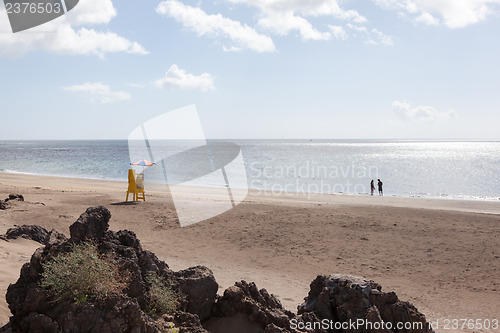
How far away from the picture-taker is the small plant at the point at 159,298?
4816mm

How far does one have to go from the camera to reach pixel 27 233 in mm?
11133

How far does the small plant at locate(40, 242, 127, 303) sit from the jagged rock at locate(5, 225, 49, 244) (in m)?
7.34

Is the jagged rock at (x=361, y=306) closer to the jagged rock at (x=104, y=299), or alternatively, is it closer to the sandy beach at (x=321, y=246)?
the jagged rock at (x=104, y=299)

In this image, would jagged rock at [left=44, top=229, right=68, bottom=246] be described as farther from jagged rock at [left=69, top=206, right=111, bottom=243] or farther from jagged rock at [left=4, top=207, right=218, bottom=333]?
jagged rock at [left=69, top=206, right=111, bottom=243]

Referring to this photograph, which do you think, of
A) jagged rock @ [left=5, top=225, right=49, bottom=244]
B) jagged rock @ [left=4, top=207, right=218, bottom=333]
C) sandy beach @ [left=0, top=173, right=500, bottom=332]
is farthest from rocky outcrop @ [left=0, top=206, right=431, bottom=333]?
jagged rock @ [left=5, top=225, right=49, bottom=244]

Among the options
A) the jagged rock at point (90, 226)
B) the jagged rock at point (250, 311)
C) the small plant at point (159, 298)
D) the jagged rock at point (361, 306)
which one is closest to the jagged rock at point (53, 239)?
the jagged rock at point (90, 226)

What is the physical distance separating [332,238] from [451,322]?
5.82 metres

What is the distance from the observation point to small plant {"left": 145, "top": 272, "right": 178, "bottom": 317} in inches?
190

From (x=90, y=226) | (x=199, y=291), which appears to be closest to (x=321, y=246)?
(x=199, y=291)

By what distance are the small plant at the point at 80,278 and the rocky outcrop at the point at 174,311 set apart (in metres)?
0.06

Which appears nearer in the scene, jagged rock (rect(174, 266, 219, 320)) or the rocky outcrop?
the rocky outcrop

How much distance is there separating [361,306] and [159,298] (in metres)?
2.46

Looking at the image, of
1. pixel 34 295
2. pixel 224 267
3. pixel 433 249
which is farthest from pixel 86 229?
pixel 433 249

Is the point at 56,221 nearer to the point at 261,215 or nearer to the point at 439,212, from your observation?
the point at 261,215
